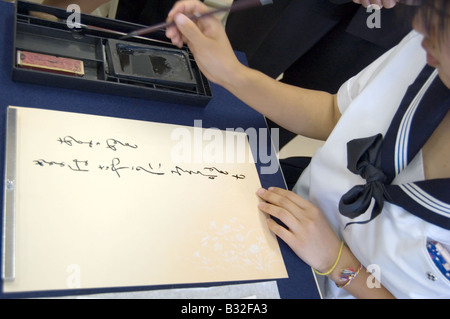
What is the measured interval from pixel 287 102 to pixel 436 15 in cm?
35

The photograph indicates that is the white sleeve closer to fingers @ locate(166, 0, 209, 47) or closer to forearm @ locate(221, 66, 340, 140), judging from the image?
forearm @ locate(221, 66, 340, 140)

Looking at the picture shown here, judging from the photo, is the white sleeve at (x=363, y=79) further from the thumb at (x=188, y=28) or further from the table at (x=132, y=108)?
the thumb at (x=188, y=28)

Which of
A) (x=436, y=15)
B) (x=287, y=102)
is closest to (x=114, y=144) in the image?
(x=287, y=102)

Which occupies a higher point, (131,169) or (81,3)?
(81,3)

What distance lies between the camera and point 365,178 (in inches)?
25.9

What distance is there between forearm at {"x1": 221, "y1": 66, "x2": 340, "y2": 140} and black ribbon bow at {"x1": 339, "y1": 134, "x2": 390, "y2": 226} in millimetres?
139

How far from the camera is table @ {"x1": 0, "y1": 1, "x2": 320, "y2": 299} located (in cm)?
60

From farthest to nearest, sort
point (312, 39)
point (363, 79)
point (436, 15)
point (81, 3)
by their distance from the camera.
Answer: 1. point (312, 39)
2. point (81, 3)
3. point (363, 79)
4. point (436, 15)

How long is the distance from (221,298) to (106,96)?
1.19ft

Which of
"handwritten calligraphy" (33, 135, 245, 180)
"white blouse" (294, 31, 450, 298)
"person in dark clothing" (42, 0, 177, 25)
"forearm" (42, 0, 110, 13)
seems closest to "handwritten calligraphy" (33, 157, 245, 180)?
"handwritten calligraphy" (33, 135, 245, 180)

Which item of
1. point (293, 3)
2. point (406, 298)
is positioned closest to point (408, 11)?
point (406, 298)

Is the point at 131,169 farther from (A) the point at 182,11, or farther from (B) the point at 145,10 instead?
(B) the point at 145,10

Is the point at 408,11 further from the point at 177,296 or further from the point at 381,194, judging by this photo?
the point at 177,296

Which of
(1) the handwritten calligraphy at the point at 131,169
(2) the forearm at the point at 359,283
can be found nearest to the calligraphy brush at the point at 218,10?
(1) the handwritten calligraphy at the point at 131,169
